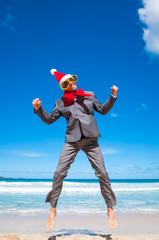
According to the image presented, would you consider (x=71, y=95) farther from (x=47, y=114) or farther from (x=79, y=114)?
(x=47, y=114)

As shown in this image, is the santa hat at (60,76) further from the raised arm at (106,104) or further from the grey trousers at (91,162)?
the grey trousers at (91,162)

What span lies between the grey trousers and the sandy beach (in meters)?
0.73

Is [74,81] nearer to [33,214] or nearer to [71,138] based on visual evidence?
[71,138]

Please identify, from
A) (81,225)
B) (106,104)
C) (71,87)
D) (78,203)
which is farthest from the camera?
(78,203)

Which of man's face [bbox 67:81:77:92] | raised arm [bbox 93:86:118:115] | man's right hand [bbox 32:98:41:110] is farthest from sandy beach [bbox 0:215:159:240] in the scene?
man's face [bbox 67:81:77:92]

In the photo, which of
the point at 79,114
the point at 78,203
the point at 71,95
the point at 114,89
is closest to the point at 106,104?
the point at 114,89

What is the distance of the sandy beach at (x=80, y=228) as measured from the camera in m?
3.65

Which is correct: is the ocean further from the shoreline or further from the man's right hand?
the man's right hand

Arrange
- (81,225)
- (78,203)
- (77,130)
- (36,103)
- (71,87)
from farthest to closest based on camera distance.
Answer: (78,203) < (81,225) < (71,87) < (77,130) < (36,103)

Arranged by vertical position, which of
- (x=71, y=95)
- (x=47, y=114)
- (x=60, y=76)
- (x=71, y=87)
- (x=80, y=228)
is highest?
(x=60, y=76)

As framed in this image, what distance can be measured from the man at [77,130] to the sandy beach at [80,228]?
738 mm

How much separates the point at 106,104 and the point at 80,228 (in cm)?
273

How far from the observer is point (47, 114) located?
3451 mm

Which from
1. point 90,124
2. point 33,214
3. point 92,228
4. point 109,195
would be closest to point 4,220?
point 33,214
